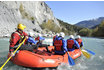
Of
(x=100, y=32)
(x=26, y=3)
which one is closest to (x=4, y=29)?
(x=26, y=3)

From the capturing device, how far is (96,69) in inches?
230

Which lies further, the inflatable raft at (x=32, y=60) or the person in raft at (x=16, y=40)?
the person in raft at (x=16, y=40)

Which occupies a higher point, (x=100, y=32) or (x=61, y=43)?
(x=61, y=43)

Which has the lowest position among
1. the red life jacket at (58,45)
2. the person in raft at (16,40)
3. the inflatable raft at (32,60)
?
the inflatable raft at (32,60)

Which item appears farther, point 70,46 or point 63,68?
point 70,46

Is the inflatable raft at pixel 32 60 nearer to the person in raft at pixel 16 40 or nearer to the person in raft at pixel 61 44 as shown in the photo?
the person in raft at pixel 16 40

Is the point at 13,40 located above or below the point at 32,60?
above

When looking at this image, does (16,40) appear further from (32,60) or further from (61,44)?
(61,44)

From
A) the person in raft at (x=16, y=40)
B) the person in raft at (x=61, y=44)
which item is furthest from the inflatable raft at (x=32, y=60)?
the person in raft at (x=61, y=44)

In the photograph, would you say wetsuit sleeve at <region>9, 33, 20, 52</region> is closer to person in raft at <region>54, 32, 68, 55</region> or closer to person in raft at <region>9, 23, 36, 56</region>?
person in raft at <region>9, 23, 36, 56</region>

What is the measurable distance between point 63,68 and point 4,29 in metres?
25.5

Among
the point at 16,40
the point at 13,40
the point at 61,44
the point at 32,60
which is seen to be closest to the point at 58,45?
the point at 61,44

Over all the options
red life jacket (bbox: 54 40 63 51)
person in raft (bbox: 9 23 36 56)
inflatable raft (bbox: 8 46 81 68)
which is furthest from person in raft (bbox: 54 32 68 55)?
person in raft (bbox: 9 23 36 56)

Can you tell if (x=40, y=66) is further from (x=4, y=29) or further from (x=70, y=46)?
(x=4, y=29)
